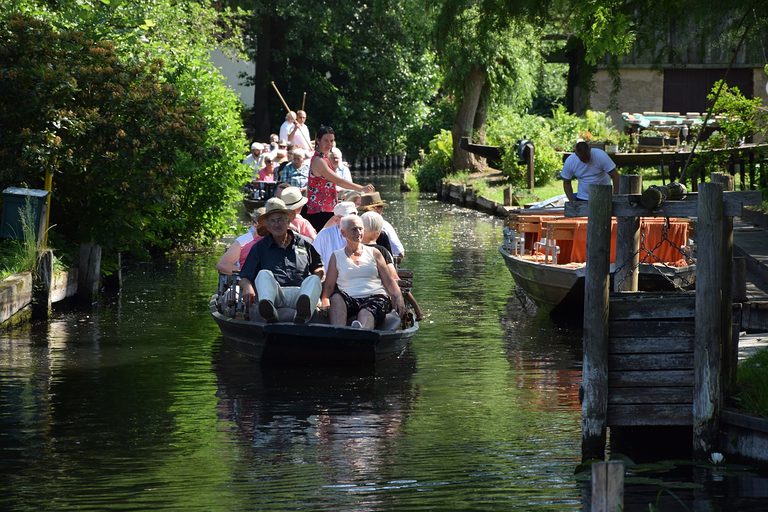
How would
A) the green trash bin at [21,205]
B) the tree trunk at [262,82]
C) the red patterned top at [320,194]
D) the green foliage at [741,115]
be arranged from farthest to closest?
the tree trunk at [262,82] < the green foliage at [741,115] < the red patterned top at [320,194] < the green trash bin at [21,205]

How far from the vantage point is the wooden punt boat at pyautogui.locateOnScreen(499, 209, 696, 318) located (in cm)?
1523

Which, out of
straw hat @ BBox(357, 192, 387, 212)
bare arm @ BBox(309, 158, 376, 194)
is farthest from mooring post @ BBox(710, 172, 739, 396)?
bare arm @ BBox(309, 158, 376, 194)

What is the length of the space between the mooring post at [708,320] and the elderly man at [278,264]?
4037 mm

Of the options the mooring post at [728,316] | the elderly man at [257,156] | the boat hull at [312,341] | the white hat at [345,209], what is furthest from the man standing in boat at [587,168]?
the elderly man at [257,156]

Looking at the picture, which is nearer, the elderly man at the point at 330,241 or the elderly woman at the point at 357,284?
the elderly woman at the point at 357,284

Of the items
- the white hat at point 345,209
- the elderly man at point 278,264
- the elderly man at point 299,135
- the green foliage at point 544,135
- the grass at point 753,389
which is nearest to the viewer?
the grass at point 753,389

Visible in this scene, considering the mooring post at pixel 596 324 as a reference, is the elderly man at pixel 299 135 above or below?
above

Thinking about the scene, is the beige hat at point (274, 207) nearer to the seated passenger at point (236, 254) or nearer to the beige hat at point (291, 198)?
the seated passenger at point (236, 254)

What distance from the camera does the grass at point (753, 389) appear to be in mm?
9547

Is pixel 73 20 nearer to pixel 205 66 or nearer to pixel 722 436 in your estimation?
pixel 205 66

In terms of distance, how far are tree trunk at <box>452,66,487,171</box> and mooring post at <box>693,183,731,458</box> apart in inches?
1199

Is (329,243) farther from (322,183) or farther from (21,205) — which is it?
(21,205)

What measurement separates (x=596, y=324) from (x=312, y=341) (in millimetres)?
3705

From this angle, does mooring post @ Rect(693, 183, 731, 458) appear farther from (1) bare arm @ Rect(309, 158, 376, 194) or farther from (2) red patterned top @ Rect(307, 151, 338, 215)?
(2) red patterned top @ Rect(307, 151, 338, 215)
